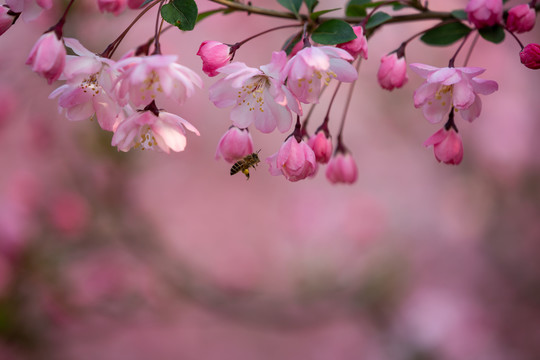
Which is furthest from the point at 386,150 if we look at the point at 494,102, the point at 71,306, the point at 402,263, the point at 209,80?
the point at 71,306

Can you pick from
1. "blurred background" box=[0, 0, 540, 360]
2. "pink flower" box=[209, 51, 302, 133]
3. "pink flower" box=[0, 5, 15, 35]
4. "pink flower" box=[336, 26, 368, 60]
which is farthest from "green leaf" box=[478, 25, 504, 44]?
"blurred background" box=[0, 0, 540, 360]

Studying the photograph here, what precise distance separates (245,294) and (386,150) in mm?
1938

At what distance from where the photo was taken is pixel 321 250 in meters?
3.63

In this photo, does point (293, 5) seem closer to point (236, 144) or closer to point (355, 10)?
point (355, 10)

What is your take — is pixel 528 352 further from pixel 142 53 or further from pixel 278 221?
pixel 142 53

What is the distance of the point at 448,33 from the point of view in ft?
2.73

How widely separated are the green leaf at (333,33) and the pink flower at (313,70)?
18 millimetres

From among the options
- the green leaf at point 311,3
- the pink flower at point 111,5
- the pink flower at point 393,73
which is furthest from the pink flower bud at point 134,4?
the pink flower at point 393,73

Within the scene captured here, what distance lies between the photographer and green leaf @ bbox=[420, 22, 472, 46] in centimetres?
83

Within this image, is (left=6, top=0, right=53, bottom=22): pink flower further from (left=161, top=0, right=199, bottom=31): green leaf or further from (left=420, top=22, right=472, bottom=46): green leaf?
(left=420, top=22, right=472, bottom=46): green leaf

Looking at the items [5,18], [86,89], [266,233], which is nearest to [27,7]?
[5,18]

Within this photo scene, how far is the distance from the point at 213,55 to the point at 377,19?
0.26 m

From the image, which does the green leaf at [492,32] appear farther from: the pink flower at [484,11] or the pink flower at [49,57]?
the pink flower at [49,57]

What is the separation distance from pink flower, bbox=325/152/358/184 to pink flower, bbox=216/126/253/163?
0.77ft
